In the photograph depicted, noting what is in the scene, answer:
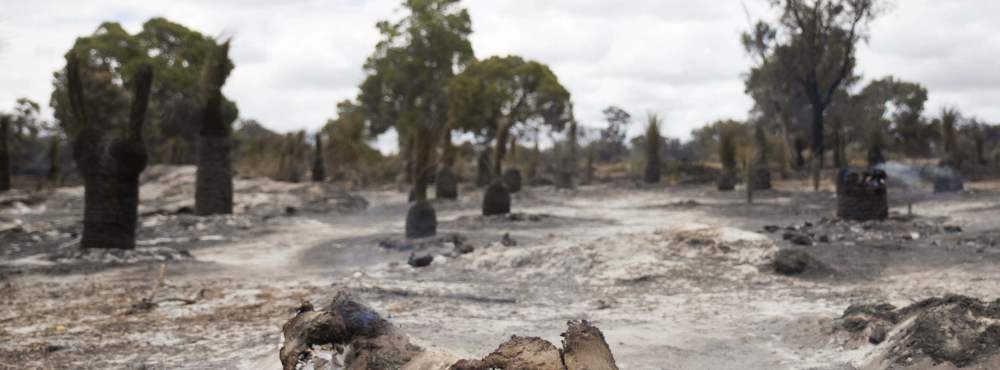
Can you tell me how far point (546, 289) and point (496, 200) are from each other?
969cm

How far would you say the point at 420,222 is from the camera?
14141mm

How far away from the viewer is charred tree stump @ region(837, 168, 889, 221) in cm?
1391

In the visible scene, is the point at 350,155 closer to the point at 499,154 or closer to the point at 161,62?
the point at 161,62

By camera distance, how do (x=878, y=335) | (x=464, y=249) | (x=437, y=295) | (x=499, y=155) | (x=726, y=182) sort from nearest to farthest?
(x=878, y=335), (x=437, y=295), (x=464, y=249), (x=499, y=155), (x=726, y=182)

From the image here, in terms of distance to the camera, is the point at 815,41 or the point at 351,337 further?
the point at 815,41

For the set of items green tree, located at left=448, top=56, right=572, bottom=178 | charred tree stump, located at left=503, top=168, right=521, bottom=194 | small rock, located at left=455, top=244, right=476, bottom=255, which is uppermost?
green tree, located at left=448, top=56, right=572, bottom=178

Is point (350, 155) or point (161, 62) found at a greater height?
point (161, 62)

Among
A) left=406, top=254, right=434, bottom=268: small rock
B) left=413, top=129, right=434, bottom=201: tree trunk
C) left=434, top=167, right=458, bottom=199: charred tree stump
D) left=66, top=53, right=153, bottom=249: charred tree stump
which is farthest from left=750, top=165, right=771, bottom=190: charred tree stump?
left=66, top=53, right=153, bottom=249: charred tree stump

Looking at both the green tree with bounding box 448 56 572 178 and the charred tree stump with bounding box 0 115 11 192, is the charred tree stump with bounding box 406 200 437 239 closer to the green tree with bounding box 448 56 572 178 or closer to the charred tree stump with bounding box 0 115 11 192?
the charred tree stump with bounding box 0 115 11 192

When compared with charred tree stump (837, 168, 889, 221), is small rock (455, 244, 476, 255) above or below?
below

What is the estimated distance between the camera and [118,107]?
3044cm

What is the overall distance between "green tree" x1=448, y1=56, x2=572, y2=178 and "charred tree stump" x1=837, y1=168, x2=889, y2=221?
25.3 metres

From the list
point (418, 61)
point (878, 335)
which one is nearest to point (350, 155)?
point (418, 61)

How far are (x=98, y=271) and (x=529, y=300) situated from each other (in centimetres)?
598
